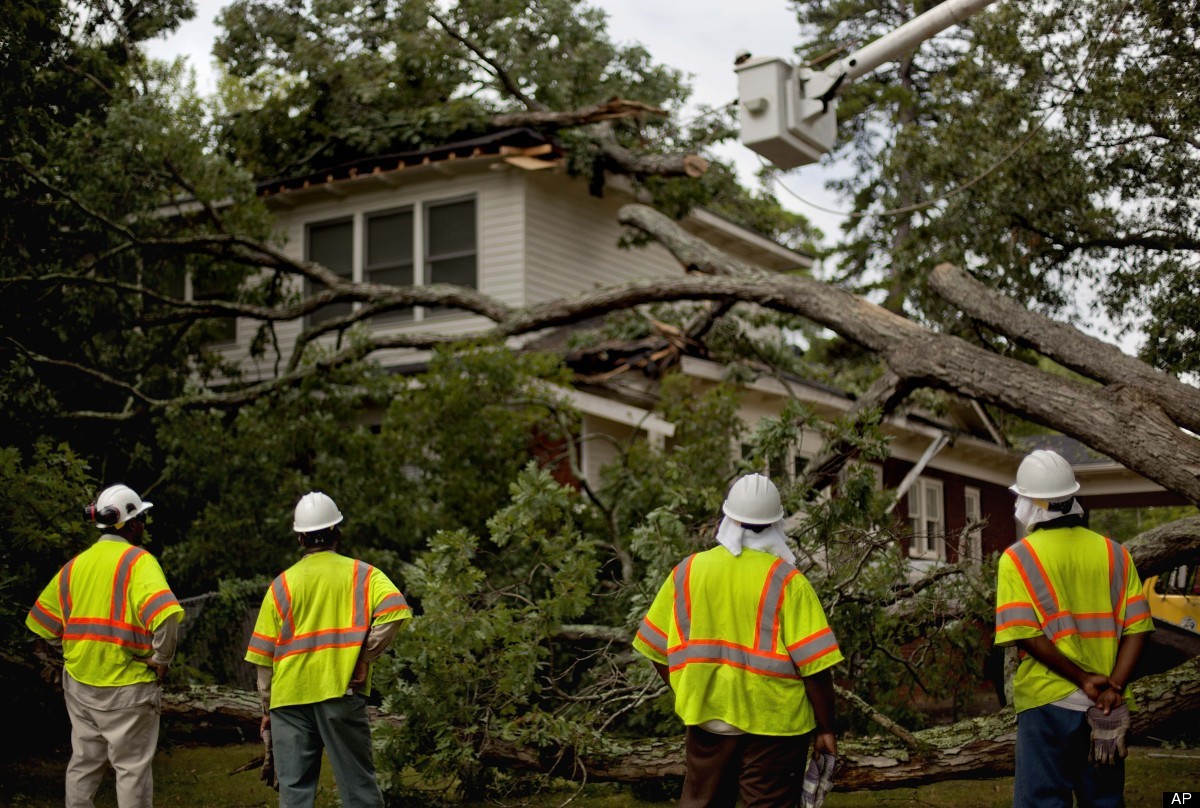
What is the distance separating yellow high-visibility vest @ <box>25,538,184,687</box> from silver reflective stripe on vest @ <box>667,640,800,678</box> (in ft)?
9.44

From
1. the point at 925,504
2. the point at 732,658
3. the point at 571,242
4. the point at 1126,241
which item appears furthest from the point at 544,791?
the point at 925,504

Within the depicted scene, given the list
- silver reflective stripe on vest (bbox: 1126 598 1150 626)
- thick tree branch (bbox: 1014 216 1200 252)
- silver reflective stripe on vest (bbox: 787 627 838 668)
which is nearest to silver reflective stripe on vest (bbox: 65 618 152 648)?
silver reflective stripe on vest (bbox: 787 627 838 668)

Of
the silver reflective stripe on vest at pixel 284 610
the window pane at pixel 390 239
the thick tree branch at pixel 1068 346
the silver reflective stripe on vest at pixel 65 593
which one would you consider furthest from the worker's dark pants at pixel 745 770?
the window pane at pixel 390 239

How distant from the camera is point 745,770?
5012mm

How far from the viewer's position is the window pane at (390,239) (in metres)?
17.8

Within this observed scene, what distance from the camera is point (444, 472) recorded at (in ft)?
41.1

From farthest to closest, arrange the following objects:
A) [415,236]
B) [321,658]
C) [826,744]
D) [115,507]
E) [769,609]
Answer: [415,236]
[115,507]
[321,658]
[769,609]
[826,744]

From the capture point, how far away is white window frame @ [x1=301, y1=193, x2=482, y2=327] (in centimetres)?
1725

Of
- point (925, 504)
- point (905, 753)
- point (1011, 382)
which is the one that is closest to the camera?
point (905, 753)

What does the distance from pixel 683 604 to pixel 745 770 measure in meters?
0.68

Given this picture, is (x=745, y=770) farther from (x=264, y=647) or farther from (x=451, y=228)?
(x=451, y=228)

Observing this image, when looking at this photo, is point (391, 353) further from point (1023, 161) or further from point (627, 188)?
point (1023, 161)

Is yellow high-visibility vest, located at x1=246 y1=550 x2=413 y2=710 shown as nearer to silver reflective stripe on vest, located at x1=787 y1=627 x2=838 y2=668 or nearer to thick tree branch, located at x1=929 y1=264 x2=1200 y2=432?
silver reflective stripe on vest, located at x1=787 y1=627 x2=838 y2=668

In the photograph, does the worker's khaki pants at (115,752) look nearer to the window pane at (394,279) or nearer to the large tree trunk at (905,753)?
the large tree trunk at (905,753)
